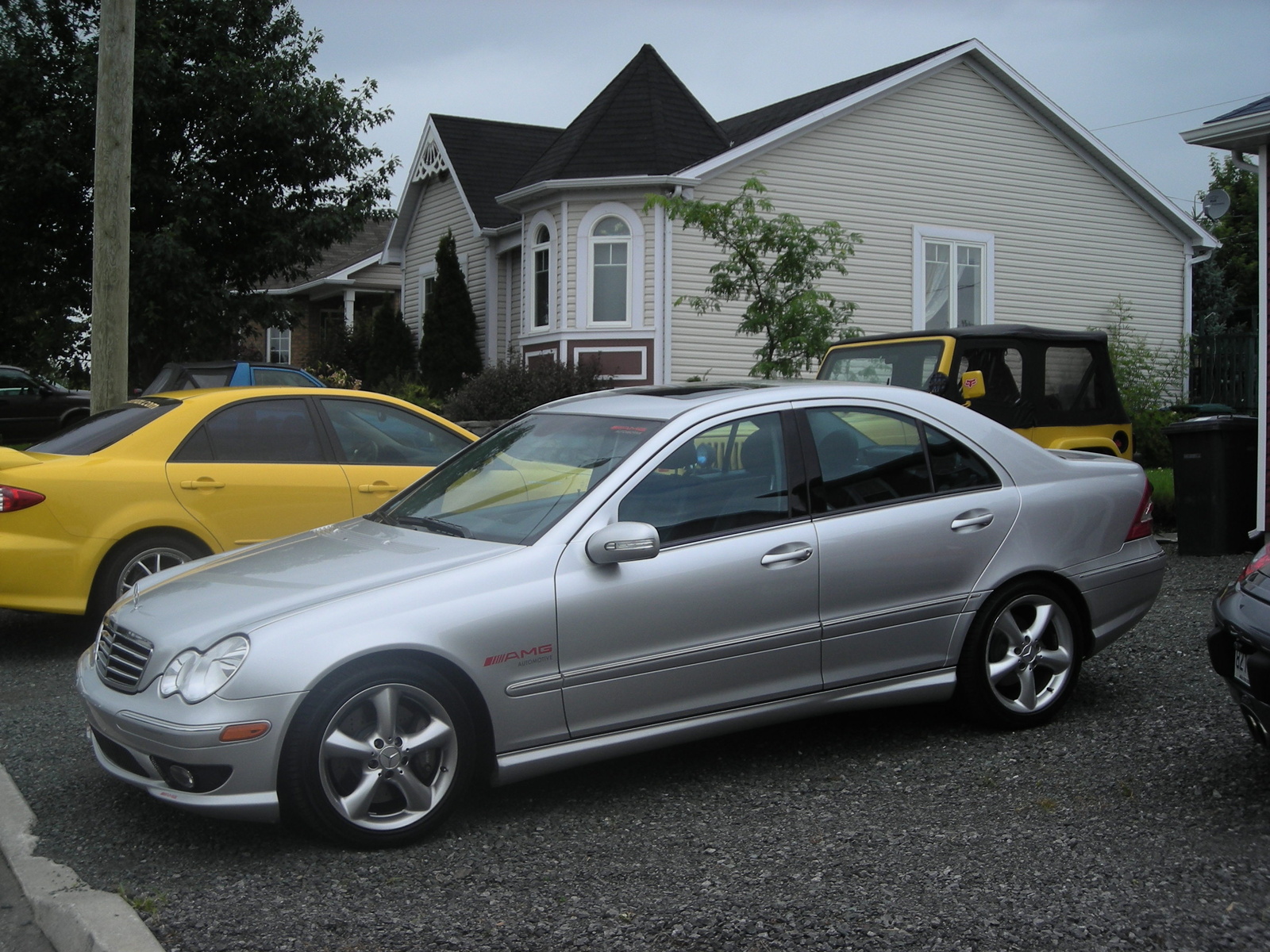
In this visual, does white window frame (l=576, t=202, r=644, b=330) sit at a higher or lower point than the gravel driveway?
higher

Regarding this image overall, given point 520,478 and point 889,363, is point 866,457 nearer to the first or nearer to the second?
point 520,478

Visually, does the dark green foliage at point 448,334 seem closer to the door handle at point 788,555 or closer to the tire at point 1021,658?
the tire at point 1021,658

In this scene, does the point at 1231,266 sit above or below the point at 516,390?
above

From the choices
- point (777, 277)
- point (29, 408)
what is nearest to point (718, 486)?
point (777, 277)

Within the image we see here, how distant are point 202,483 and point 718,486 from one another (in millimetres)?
3846

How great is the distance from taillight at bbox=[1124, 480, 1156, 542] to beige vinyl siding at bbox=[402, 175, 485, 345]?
61.6ft

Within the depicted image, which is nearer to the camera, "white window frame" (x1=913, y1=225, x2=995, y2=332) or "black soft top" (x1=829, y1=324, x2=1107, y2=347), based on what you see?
"black soft top" (x1=829, y1=324, x2=1107, y2=347)

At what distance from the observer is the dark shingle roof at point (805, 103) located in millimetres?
20594

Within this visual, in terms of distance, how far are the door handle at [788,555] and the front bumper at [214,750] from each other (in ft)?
5.96

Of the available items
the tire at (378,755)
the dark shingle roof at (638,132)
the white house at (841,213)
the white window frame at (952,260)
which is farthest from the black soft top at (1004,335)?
the white window frame at (952,260)

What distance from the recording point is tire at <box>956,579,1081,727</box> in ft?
17.1

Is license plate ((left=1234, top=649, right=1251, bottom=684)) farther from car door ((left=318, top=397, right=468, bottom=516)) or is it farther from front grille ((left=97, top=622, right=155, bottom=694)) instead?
car door ((left=318, top=397, right=468, bottom=516))

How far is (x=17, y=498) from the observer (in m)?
6.83

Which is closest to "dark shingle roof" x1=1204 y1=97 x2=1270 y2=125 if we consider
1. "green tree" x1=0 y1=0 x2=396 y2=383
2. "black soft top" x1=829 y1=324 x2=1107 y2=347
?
"black soft top" x1=829 y1=324 x2=1107 y2=347
